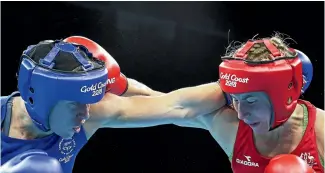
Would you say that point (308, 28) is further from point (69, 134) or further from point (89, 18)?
point (69, 134)

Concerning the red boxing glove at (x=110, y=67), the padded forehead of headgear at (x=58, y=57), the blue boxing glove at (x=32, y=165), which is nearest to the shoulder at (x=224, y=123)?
the red boxing glove at (x=110, y=67)

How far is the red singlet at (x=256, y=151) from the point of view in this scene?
241cm

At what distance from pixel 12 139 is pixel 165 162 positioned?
198 centimetres

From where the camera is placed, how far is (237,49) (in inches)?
95.3

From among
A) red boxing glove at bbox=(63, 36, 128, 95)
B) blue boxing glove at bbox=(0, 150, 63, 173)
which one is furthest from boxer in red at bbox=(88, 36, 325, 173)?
blue boxing glove at bbox=(0, 150, 63, 173)

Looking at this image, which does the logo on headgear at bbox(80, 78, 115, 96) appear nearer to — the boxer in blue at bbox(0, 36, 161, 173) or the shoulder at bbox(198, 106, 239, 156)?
the boxer in blue at bbox(0, 36, 161, 173)

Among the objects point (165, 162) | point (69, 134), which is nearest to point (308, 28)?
point (165, 162)

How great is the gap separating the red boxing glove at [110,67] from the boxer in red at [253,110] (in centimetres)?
19

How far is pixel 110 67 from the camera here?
262cm

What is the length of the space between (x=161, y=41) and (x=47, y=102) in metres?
2.01

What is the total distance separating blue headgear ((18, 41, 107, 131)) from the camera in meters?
2.08

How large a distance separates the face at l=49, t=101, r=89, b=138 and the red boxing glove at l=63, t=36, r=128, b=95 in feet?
1.43

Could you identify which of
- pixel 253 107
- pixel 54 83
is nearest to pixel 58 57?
pixel 54 83

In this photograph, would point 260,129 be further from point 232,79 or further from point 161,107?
point 161,107
